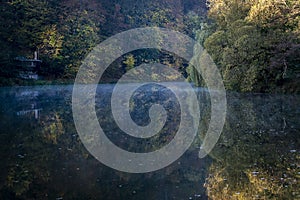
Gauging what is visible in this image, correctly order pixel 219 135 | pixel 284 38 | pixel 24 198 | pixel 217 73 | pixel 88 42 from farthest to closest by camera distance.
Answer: pixel 88 42, pixel 217 73, pixel 284 38, pixel 219 135, pixel 24 198

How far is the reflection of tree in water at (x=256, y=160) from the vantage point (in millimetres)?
5969

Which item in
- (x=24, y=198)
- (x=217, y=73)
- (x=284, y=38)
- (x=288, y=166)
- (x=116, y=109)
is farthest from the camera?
(x=217, y=73)

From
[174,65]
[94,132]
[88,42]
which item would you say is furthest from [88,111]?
[174,65]

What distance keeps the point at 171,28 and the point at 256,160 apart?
5188 cm

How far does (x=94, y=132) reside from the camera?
38.2 ft

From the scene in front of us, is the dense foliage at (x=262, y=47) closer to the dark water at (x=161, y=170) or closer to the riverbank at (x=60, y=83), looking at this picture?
the riverbank at (x=60, y=83)

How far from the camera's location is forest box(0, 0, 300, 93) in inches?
848

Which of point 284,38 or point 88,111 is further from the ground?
point 284,38

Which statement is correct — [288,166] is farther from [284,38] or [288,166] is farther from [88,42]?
[88,42]

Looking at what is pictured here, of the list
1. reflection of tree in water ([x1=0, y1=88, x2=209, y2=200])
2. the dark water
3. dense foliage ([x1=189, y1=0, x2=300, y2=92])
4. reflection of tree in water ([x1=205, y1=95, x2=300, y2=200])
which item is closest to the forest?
dense foliage ([x1=189, y1=0, x2=300, y2=92])

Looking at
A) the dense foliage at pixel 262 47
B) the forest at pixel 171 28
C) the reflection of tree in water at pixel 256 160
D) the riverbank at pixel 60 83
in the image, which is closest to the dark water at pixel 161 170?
the reflection of tree in water at pixel 256 160

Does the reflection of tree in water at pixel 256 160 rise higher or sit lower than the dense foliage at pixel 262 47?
lower

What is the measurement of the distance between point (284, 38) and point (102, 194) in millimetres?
17841

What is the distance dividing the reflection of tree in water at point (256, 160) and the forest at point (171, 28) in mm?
8988
